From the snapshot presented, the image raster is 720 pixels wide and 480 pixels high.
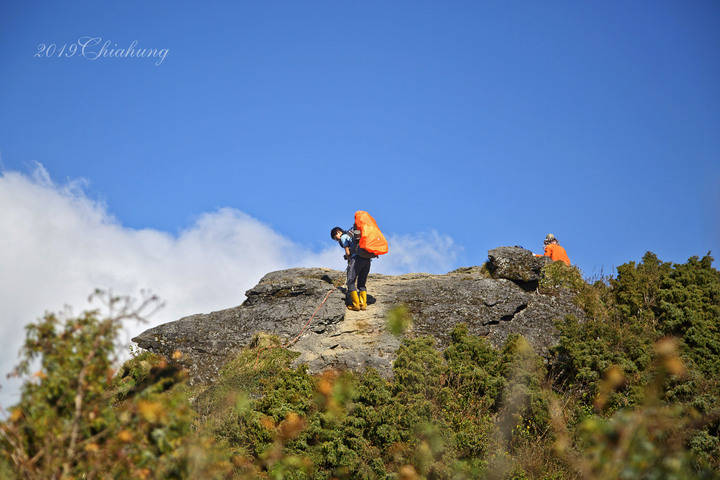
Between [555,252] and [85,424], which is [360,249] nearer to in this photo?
[555,252]

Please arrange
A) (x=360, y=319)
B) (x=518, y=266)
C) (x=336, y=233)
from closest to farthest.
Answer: (x=360, y=319) → (x=336, y=233) → (x=518, y=266)

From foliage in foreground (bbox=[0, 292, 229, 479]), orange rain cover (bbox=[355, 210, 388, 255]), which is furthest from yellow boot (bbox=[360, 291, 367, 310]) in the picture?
foliage in foreground (bbox=[0, 292, 229, 479])

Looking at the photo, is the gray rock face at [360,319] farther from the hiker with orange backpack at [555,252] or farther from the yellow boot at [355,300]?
the hiker with orange backpack at [555,252]

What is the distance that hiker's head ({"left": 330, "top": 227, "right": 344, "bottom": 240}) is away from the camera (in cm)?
1517

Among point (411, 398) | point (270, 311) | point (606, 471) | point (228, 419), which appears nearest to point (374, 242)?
point (270, 311)

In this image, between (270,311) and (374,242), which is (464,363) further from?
(270,311)

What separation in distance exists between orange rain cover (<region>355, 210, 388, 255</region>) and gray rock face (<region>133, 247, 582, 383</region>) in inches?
67.2

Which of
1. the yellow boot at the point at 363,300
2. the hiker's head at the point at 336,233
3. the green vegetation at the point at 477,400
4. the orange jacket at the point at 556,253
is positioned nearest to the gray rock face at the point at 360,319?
the yellow boot at the point at 363,300

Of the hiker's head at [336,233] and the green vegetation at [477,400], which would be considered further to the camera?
the hiker's head at [336,233]

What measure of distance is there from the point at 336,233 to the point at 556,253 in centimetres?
715

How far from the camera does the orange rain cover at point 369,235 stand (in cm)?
1394

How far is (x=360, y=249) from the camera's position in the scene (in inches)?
555

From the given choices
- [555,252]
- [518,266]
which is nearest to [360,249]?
[518,266]

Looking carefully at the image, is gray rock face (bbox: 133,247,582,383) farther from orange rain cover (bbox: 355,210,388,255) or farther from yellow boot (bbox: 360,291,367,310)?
orange rain cover (bbox: 355,210,388,255)
